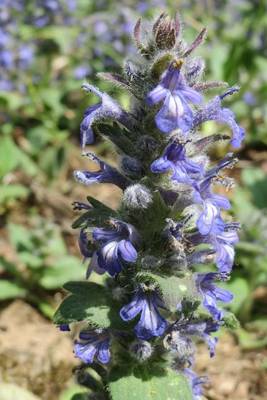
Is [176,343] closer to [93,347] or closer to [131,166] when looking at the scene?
[93,347]

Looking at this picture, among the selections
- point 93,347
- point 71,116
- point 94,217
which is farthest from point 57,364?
point 71,116

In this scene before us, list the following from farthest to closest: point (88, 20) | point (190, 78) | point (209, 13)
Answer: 1. point (209, 13)
2. point (88, 20)
3. point (190, 78)

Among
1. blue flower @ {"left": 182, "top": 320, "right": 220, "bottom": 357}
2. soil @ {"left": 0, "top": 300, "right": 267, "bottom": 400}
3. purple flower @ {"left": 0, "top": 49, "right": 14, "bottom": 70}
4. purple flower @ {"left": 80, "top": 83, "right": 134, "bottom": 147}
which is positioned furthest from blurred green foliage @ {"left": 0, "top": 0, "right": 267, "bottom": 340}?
purple flower @ {"left": 80, "top": 83, "right": 134, "bottom": 147}

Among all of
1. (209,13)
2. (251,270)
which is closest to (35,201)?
(251,270)

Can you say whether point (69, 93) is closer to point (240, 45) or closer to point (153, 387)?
point (240, 45)

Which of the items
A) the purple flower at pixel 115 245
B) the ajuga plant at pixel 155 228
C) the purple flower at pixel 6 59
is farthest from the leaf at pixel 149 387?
the purple flower at pixel 6 59

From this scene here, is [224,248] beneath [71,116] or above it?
beneath

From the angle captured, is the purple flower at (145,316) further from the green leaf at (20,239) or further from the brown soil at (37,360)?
the green leaf at (20,239)
